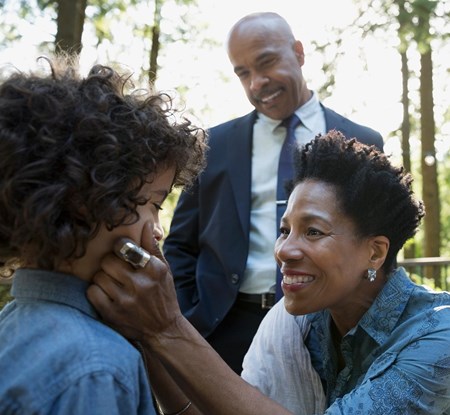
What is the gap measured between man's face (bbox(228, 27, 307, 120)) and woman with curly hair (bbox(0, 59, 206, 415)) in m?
2.17

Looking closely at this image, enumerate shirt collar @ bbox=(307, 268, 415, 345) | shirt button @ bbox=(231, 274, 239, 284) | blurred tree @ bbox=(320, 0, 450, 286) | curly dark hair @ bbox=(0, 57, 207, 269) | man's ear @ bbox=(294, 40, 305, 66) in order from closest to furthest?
1. curly dark hair @ bbox=(0, 57, 207, 269)
2. shirt collar @ bbox=(307, 268, 415, 345)
3. shirt button @ bbox=(231, 274, 239, 284)
4. man's ear @ bbox=(294, 40, 305, 66)
5. blurred tree @ bbox=(320, 0, 450, 286)

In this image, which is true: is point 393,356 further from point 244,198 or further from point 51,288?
point 244,198

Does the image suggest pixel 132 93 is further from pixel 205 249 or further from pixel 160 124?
pixel 205 249

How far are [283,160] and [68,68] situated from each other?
205cm

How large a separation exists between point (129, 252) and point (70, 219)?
7.1 inches

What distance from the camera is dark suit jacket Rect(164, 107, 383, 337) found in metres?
3.71

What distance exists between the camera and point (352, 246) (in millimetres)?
2699

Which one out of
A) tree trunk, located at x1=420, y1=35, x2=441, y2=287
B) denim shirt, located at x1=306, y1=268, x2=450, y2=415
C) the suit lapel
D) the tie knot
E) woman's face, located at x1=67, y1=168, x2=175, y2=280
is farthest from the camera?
tree trunk, located at x1=420, y1=35, x2=441, y2=287

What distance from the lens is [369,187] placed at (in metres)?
2.72

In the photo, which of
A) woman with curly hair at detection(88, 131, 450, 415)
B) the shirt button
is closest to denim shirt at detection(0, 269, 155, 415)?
woman with curly hair at detection(88, 131, 450, 415)

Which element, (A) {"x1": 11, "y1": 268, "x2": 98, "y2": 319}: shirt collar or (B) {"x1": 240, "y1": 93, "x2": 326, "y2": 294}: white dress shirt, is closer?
(A) {"x1": 11, "y1": 268, "x2": 98, "y2": 319}: shirt collar

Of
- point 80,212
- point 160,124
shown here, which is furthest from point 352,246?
point 80,212

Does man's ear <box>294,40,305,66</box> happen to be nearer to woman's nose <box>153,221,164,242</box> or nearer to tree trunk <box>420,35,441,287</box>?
woman's nose <box>153,221,164,242</box>

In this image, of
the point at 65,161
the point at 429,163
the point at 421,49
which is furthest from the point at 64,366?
the point at 429,163
